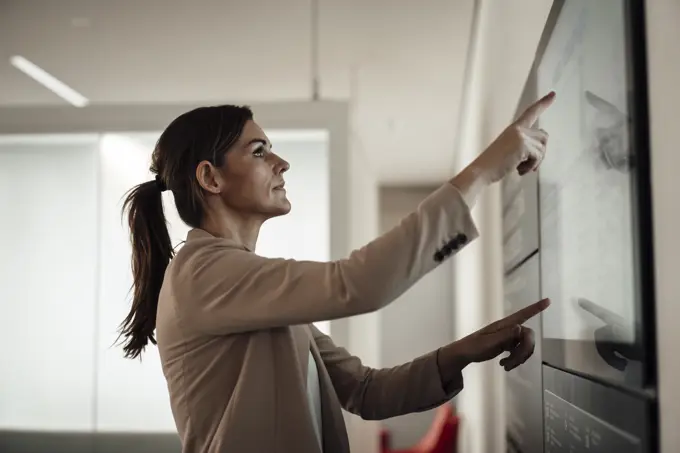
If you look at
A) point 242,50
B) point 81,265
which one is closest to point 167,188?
point 81,265

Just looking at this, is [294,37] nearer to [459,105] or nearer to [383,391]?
[459,105]

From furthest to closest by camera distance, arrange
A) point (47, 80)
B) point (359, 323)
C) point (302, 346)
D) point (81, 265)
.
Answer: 1. point (47, 80)
2. point (359, 323)
3. point (81, 265)
4. point (302, 346)

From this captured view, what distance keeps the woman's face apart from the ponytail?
0.45 ft

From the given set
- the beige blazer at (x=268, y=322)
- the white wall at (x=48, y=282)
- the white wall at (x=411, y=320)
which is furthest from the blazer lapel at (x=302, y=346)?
the white wall at (x=411, y=320)

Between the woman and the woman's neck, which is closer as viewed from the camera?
the woman

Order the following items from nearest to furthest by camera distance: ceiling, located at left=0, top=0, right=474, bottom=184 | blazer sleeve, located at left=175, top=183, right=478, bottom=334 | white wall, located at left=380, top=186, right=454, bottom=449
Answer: blazer sleeve, located at left=175, top=183, right=478, bottom=334, ceiling, located at left=0, top=0, right=474, bottom=184, white wall, located at left=380, top=186, right=454, bottom=449

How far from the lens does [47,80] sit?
11.7 feet

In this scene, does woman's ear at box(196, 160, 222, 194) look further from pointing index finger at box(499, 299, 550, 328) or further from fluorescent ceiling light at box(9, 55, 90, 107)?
fluorescent ceiling light at box(9, 55, 90, 107)

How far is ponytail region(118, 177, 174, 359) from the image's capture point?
3.95 feet

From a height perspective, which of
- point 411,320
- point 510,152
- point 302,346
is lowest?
point 411,320

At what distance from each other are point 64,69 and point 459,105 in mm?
1938

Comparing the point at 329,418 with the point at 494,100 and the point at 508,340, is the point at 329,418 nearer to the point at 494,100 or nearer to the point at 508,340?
the point at 508,340

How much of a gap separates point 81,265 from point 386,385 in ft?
5.16

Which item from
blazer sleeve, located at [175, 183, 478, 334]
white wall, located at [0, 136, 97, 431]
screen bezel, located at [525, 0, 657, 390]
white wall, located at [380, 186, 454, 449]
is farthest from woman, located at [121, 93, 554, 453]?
white wall, located at [380, 186, 454, 449]
